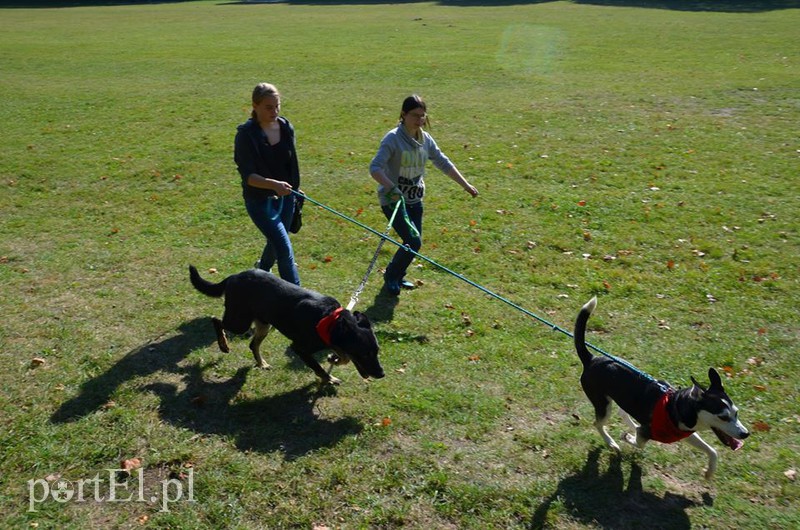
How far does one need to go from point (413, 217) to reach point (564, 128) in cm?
756

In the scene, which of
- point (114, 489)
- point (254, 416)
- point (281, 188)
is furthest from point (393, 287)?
point (114, 489)

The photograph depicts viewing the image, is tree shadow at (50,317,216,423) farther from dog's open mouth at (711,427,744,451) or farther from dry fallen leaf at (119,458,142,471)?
dog's open mouth at (711,427,744,451)

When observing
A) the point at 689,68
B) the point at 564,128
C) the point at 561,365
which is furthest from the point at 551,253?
the point at 689,68

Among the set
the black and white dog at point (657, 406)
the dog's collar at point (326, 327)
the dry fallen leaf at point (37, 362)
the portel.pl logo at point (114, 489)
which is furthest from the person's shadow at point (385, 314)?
the dry fallen leaf at point (37, 362)

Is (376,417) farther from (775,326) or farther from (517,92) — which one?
(517,92)

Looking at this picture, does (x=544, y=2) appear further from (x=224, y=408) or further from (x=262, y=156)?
(x=224, y=408)

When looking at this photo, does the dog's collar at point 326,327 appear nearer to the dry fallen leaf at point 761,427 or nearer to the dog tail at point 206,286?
the dog tail at point 206,286

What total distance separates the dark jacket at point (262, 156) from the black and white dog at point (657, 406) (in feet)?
10.8

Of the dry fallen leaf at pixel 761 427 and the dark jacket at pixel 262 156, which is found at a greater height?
the dark jacket at pixel 262 156

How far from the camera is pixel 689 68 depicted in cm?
1972

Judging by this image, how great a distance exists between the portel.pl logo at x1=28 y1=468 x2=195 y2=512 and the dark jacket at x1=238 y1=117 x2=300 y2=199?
2.83 m

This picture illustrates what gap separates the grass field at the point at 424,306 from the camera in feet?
15.8

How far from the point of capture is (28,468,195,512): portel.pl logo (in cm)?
470

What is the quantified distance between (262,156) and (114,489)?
127 inches
